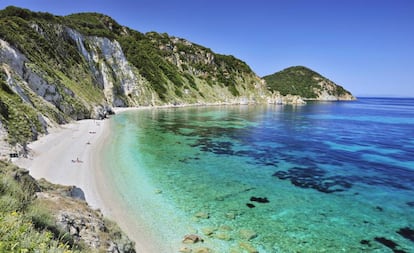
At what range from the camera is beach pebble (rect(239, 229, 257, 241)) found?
12539mm

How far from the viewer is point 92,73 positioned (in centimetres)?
7506

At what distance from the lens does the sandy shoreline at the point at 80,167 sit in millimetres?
A: 14344

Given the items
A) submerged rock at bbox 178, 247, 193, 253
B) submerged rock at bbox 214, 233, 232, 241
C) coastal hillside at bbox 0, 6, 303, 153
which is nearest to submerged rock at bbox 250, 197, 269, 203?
submerged rock at bbox 214, 233, 232, 241

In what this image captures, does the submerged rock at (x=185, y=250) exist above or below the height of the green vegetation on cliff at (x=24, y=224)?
below

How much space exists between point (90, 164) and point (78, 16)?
11278 cm

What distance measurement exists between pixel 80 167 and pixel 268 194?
45.9 feet

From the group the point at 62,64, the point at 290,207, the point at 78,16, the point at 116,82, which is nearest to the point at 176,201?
the point at 290,207

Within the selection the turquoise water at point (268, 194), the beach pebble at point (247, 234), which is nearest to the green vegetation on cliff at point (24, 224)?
the turquoise water at point (268, 194)

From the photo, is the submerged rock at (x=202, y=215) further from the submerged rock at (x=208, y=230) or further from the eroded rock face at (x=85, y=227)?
the eroded rock face at (x=85, y=227)

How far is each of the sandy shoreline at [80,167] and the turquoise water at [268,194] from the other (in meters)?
0.77

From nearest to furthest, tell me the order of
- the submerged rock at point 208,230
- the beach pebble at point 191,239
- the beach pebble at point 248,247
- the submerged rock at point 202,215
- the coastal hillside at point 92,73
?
the beach pebble at point 248,247, the beach pebble at point 191,239, the submerged rock at point 208,230, the submerged rock at point 202,215, the coastal hillside at point 92,73

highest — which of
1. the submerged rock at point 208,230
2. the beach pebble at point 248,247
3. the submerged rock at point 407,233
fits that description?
the submerged rock at point 208,230

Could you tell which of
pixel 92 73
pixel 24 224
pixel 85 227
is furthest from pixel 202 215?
pixel 92 73

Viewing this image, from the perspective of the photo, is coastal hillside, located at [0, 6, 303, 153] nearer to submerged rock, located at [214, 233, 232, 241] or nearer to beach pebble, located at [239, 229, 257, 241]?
submerged rock, located at [214, 233, 232, 241]
